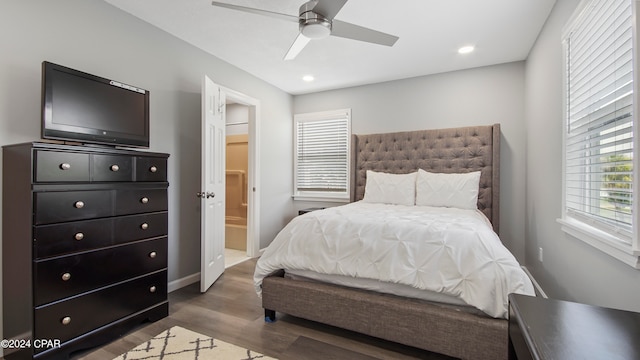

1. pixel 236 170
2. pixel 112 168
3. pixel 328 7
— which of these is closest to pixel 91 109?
pixel 112 168

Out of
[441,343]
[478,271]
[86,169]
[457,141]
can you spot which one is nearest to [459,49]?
[457,141]

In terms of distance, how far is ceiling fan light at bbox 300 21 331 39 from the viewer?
192 centimetres

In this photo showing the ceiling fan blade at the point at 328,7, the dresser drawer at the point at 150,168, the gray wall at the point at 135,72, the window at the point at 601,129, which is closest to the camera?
the window at the point at 601,129

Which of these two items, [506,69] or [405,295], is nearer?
[405,295]

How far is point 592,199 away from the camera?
172cm

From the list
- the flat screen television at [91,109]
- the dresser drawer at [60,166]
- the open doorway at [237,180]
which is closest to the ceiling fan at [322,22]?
the flat screen television at [91,109]

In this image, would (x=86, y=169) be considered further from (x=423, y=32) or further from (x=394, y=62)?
(x=394, y=62)

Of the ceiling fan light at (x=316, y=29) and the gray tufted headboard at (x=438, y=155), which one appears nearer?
the ceiling fan light at (x=316, y=29)

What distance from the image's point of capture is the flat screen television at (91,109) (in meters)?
1.77

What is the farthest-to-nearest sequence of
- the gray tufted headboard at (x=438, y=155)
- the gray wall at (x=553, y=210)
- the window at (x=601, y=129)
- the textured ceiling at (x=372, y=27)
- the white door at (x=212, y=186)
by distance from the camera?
the gray tufted headboard at (x=438, y=155) → the white door at (x=212, y=186) → the textured ceiling at (x=372, y=27) → the gray wall at (x=553, y=210) → the window at (x=601, y=129)

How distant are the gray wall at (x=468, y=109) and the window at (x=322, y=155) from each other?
0.91 ft

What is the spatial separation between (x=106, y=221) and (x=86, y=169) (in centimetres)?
37

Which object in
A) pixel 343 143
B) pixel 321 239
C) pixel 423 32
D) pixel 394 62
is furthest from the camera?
pixel 343 143

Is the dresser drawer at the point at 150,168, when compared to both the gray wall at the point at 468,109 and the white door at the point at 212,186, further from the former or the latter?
the gray wall at the point at 468,109
